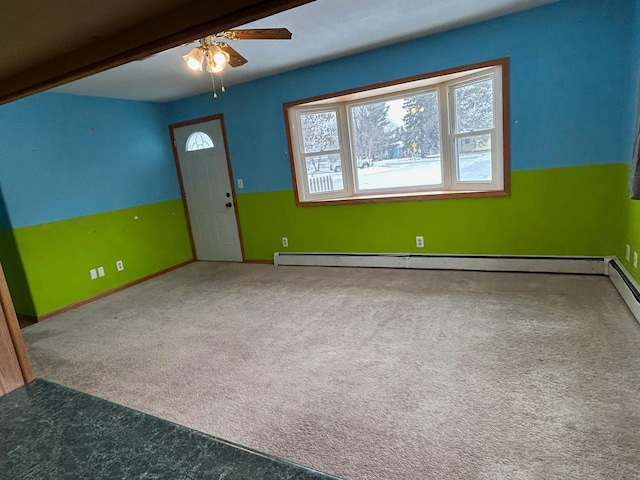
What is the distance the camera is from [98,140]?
4.39 meters

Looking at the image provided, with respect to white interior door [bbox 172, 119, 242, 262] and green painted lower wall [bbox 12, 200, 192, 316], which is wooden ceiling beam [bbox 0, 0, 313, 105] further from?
white interior door [bbox 172, 119, 242, 262]

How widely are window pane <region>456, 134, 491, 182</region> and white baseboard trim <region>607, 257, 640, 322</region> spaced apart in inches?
51.9

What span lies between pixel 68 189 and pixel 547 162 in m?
4.99

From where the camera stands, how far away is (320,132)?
458cm

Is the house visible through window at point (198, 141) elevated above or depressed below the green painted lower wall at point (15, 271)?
above

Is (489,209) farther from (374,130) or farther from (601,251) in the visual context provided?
(374,130)

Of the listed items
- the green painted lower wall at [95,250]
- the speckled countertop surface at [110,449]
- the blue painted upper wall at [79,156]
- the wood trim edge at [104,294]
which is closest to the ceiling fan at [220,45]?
the speckled countertop surface at [110,449]

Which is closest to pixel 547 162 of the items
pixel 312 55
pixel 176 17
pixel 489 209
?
pixel 489 209

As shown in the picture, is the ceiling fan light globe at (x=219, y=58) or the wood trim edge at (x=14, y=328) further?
the ceiling fan light globe at (x=219, y=58)

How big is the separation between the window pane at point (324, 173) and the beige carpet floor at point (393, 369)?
4.43 feet

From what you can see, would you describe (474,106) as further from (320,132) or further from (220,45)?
(220,45)

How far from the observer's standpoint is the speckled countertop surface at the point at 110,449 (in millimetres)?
613

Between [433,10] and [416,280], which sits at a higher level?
[433,10]

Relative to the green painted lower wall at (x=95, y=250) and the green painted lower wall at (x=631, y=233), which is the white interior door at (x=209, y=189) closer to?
the green painted lower wall at (x=95, y=250)
